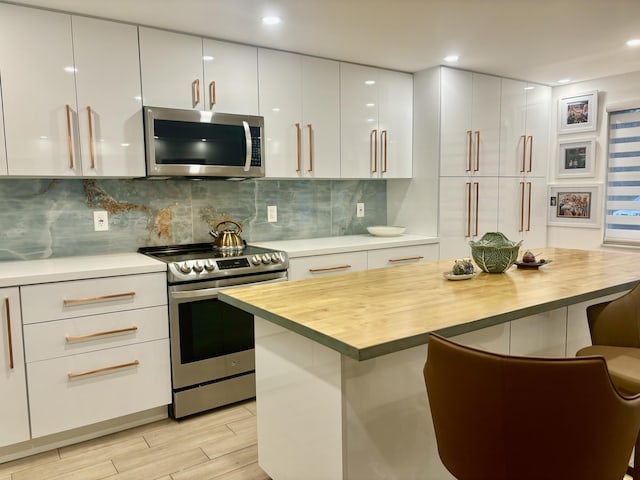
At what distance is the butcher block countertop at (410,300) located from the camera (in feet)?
4.61

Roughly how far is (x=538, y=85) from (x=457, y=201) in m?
1.53

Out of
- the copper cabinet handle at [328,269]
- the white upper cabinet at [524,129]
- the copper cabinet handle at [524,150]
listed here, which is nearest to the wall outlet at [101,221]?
the copper cabinet handle at [328,269]

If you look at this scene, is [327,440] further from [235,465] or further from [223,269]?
[223,269]

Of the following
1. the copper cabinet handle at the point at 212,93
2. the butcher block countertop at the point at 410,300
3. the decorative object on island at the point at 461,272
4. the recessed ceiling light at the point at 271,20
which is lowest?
the butcher block countertop at the point at 410,300

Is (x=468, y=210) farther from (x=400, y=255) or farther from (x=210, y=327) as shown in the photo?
(x=210, y=327)

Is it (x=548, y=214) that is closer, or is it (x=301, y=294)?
Result: (x=301, y=294)

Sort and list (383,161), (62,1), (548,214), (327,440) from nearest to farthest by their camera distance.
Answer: (327,440), (62,1), (383,161), (548,214)

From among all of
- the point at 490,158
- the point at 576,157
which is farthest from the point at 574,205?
the point at 490,158

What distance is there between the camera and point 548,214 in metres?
4.75

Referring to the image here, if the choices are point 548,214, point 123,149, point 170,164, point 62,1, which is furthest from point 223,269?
point 548,214

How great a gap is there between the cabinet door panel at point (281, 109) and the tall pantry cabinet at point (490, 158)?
122 cm

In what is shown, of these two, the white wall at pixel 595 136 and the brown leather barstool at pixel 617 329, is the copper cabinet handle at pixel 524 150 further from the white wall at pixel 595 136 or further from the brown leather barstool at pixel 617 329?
the brown leather barstool at pixel 617 329

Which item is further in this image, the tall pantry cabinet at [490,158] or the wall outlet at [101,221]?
the tall pantry cabinet at [490,158]

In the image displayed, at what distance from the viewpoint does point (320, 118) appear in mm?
3549
